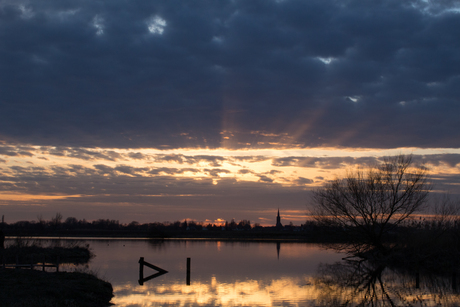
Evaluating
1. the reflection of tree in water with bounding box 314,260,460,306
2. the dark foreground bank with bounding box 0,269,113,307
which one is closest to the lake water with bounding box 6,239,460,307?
the reflection of tree in water with bounding box 314,260,460,306

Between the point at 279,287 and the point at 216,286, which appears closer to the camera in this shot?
the point at 279,287

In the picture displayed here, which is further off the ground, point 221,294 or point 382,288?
point 221,294

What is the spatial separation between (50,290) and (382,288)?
18682 mm

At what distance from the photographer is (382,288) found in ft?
81.6

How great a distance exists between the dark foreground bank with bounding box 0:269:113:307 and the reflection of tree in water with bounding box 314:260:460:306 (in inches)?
428

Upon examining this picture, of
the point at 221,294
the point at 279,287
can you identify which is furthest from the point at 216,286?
the point at 279,287

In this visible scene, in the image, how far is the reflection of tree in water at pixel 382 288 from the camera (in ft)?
67.5

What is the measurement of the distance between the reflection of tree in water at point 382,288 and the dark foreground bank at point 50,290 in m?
10.9

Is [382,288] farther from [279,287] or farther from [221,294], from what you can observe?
[221,294]

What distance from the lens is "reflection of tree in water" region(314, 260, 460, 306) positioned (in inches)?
810

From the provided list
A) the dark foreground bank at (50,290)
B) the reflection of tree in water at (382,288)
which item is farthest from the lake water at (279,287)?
the dark foreground bank at (50,290)

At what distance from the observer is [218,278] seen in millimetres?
28672

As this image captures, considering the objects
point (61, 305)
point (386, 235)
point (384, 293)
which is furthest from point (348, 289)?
point (386, 235)

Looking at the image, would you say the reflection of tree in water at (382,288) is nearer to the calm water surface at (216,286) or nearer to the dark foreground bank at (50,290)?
the calm water surface at (216,286)
